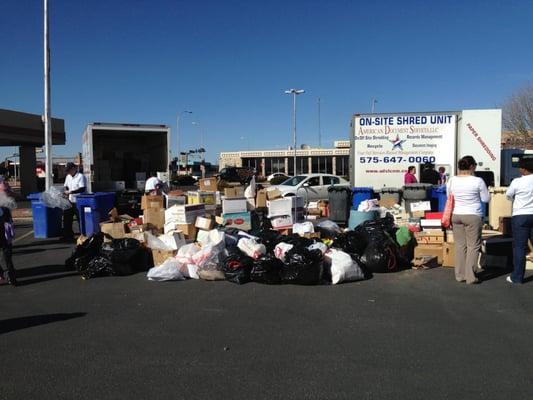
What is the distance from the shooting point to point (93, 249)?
832cm

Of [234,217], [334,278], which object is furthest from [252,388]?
[234,217]

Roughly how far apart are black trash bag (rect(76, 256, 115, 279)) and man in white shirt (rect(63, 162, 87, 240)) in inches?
154

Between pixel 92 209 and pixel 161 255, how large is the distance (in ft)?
12.0

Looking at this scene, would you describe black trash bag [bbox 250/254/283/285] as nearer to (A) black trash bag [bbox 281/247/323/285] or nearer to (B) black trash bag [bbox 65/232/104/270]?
(A) black trash bag [bbox 281/247/323/285]

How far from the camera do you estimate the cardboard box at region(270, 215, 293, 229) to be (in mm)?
9852

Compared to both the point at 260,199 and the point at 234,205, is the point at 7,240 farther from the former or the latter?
the point at 260,199

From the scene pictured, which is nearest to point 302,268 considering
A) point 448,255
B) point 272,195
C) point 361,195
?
point 448,255

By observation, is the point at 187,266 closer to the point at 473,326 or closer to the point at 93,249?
the point at 93,249

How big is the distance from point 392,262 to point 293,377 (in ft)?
13.9

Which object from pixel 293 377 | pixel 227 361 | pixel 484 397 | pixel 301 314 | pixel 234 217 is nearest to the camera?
pixel 484 397

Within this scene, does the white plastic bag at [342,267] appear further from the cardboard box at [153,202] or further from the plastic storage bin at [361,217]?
the cardboard box at [153,202]

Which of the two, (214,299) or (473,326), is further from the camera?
(214,299)

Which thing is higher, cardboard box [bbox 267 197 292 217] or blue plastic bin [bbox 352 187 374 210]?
blue plastic bin [bbox 352 187 374 210]

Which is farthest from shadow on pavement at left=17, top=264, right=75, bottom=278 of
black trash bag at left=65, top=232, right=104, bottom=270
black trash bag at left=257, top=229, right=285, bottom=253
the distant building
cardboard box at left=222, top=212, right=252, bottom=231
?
the distant building
